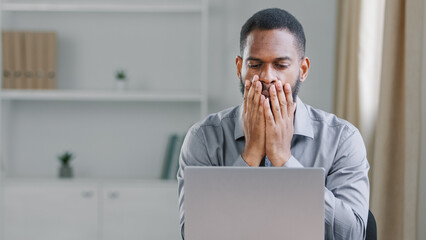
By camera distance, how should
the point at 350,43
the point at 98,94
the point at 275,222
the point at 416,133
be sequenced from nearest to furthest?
the point at 275,222 → the point at 416,133 → the point at 350,43 → the point at 98,94

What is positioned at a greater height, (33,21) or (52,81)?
(33,21)

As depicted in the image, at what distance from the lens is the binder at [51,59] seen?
9.25ft

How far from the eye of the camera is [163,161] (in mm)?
2900

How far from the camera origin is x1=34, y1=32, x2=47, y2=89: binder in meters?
2.81

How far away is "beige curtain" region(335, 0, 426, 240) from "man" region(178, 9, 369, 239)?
1.46ft

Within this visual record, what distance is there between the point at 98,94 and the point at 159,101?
1.26ft

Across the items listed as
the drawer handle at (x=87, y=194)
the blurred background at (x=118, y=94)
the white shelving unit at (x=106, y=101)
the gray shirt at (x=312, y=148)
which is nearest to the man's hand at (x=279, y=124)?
the gray shirt at (x=312, y=148)

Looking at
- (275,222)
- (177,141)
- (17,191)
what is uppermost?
(275,222)

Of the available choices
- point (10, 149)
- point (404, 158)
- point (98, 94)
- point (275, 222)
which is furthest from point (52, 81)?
point (275, 222)

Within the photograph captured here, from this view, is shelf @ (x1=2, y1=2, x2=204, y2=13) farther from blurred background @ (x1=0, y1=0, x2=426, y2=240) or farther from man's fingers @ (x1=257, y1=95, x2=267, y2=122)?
man's fingers @ (x1=257, y1=95, x2=267, y2=122)

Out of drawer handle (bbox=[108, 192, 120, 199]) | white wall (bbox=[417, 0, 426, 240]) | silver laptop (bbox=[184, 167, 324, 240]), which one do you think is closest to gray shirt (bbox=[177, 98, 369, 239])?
silver laptop (bbox=[184, 167, 324, 240])

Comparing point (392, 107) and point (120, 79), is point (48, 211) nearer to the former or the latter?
point (120, 79)

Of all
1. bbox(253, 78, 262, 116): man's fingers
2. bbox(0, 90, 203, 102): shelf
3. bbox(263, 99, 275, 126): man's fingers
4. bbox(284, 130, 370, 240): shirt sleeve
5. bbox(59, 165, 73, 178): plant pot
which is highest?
bbox(253, 78, 262, 116): man's fingers

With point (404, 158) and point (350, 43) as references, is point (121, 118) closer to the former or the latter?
point (350, 43)
